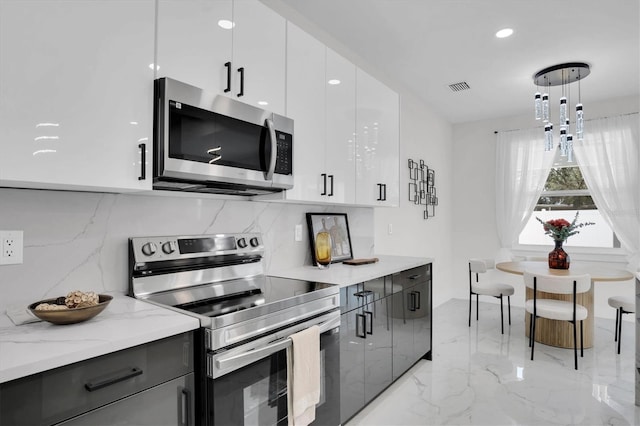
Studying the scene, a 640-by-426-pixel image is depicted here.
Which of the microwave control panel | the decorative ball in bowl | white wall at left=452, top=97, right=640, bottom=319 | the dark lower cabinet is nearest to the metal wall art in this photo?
white wall at left=452, top=97, right=640, bottom=319

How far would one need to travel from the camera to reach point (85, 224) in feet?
5.13

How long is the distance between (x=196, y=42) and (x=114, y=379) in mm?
1306

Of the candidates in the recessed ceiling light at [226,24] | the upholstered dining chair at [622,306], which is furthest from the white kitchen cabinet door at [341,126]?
the upholstered dining chair at [622,306]

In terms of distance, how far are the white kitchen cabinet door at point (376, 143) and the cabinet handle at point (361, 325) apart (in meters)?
0.80

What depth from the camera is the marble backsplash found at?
1.39m

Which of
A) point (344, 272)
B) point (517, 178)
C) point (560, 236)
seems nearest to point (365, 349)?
point (344, 272)

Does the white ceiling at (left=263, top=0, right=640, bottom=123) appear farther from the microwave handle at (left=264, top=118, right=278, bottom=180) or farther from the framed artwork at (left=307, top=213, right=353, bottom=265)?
the framed artwork at (left=307, top=213, right=353, bottom=265)

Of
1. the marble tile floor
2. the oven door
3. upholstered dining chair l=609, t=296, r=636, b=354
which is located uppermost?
the oven door

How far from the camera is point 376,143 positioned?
2.83 m

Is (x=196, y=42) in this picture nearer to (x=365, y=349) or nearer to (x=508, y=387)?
(x=365, y=349)

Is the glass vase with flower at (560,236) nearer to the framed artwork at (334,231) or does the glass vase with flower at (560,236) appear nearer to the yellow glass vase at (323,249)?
the framed artwork at (334,231)

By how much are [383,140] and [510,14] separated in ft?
4.16

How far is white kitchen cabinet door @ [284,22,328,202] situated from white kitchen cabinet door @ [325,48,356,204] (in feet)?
0.24

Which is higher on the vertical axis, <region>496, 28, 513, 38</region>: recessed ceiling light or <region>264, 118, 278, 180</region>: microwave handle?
<region>496, 28, 513, 38</region>: recessed ceiling light
